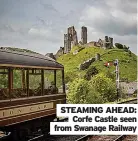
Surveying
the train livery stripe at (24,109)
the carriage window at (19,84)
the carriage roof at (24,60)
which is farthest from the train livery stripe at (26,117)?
the carriage roof at (24,60)

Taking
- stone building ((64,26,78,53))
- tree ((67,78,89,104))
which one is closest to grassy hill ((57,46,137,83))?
stone building ((64,26,78,53))

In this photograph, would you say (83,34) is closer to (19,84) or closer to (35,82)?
(35,82)

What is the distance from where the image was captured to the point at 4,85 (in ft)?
41.5

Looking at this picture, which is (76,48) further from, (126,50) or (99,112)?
(99,112)

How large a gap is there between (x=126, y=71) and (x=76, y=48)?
51770mm

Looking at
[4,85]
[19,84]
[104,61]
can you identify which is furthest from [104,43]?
[4,85]

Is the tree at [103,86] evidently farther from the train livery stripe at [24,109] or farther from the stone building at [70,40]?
the stone building at [70,40]

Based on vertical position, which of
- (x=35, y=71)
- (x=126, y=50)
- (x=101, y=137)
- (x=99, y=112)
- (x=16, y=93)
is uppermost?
(x=126, y=50)

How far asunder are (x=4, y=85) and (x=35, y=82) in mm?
2135

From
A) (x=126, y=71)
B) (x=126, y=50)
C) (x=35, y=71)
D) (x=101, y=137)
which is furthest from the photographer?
(x=126, y=50)

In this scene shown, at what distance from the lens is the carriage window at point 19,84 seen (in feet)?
A: 43.3

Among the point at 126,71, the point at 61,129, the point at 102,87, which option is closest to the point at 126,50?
the point at 126,71

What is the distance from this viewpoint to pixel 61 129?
1695cm

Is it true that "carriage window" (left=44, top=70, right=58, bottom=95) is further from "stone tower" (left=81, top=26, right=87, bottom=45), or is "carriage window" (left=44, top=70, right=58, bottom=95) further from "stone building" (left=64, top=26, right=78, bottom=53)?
"stone tower" (left=81, top=26, right=87, bottom=45)
